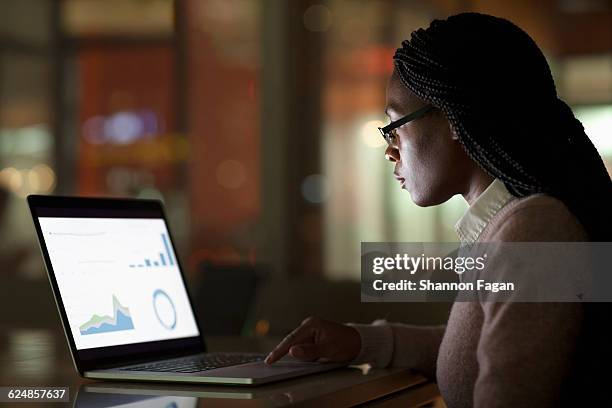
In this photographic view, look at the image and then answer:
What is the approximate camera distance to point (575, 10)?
17.7 ft

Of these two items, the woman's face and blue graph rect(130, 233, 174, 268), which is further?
blue graph rect(130, 233, 174, 268)

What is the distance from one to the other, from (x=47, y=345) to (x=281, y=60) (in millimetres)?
3617

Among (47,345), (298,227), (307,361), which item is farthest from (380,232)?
(307,361)

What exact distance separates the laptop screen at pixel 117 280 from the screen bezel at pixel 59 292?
1cm

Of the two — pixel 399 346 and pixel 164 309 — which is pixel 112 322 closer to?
pixel 164 309

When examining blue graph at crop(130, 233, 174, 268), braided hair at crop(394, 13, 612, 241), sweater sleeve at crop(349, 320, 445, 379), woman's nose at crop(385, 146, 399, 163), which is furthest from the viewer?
blue graph at crop(130, 233, 174, 268)

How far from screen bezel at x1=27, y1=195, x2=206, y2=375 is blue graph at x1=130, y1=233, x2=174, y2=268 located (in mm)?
17

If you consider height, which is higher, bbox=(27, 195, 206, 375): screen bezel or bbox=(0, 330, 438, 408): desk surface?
bbox=(27, 195, 206, 375): screen bezel

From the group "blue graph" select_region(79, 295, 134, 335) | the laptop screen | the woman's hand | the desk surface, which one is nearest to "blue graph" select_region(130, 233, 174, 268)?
the laptop screen

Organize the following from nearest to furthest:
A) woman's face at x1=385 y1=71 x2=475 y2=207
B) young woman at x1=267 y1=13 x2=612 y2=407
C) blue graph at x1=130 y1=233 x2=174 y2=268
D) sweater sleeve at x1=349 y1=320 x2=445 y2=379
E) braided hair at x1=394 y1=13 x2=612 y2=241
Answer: young woman at x1=267 y1=13 x2=612 y2=407
braided hair at x1=394 y1=13 x2=612 y2=241
woman's face at x1=385 y1=71 x2=475 y2=207
sweater sleeve at x1=349 y1=320 x2=445 y2=379
blue graph at x1=130 y1=233 x2=174 y2=268

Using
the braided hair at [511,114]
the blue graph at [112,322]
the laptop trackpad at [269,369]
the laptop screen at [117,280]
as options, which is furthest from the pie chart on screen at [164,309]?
the braided hair at [511,114]

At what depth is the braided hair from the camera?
143 cm

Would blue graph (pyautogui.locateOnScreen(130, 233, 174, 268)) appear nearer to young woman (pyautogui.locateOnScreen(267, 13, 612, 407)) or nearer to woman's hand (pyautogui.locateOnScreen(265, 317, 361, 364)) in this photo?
woman's hand (pyautogui.locateOnScreen(265, 317, 361, 364))

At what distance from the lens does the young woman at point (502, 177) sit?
1301 millimetres
